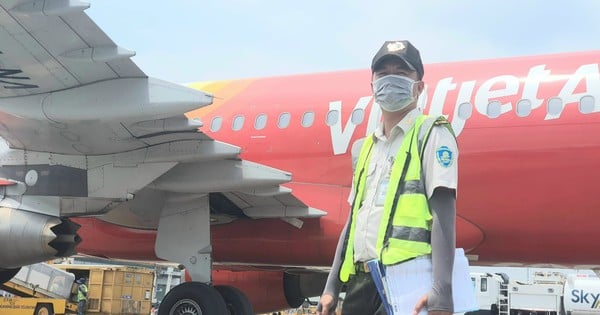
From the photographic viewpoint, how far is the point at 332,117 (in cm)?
869

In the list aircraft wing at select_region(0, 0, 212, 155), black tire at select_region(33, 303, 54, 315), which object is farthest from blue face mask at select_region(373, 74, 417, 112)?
black tire at select_region(33, 303, 54, 315)

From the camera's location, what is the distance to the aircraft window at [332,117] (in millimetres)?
8648

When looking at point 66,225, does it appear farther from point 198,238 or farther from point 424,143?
point 424,143

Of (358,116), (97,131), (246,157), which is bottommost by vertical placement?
(97,131)

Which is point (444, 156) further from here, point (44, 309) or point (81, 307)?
point (81, 307)

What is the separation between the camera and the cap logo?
2977 mm

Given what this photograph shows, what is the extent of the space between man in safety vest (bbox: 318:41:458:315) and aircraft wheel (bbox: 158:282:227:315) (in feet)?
16.3

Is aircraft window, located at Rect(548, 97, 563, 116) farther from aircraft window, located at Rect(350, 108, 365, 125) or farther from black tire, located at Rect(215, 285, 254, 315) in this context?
black tire, located at Rect(215, 285, 254, 315)

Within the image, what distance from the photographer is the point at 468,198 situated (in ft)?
25.2

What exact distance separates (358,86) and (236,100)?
6.59ft

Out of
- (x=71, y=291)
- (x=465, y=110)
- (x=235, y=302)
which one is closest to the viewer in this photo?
(x=465, y=110)

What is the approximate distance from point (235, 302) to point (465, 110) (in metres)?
3.64

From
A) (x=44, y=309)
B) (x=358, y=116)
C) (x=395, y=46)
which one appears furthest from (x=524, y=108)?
(x=44, y=309)

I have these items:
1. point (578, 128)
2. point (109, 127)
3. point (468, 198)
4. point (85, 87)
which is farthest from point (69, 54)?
point (578, 128)
